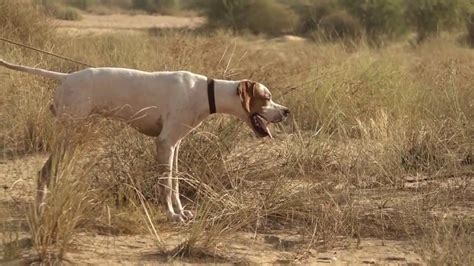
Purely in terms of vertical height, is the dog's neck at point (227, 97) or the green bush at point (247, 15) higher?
the dog's neck at point (227, 97)

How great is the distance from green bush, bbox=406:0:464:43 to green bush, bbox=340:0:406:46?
54 centimetres

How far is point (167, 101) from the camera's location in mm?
6328

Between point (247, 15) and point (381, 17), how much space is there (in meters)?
6.27

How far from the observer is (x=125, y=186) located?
A: 6.42 metres

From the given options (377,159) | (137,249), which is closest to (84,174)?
(137,249)

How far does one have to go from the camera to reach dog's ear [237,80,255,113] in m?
6.30

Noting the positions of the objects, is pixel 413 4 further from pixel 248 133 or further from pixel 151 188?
pixel 151 188

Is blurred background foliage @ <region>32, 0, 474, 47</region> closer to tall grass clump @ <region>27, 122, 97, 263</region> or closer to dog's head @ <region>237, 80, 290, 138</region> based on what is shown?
dog's head @ <region>237, 80, 290, 138</region>

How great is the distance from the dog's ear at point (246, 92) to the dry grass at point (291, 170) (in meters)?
0.64

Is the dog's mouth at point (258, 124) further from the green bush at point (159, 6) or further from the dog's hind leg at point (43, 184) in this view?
the green bush at point (159, 6)

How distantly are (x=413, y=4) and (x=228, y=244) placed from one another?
952 inches

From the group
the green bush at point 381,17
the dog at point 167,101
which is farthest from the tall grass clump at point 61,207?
the green bush at point 381,17

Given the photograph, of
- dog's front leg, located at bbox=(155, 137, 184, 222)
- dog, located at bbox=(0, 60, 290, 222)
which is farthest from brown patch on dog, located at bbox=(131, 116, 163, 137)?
dog's front leg, located at bbox=(155, 137, 184, 222)

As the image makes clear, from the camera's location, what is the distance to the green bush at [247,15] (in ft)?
107
